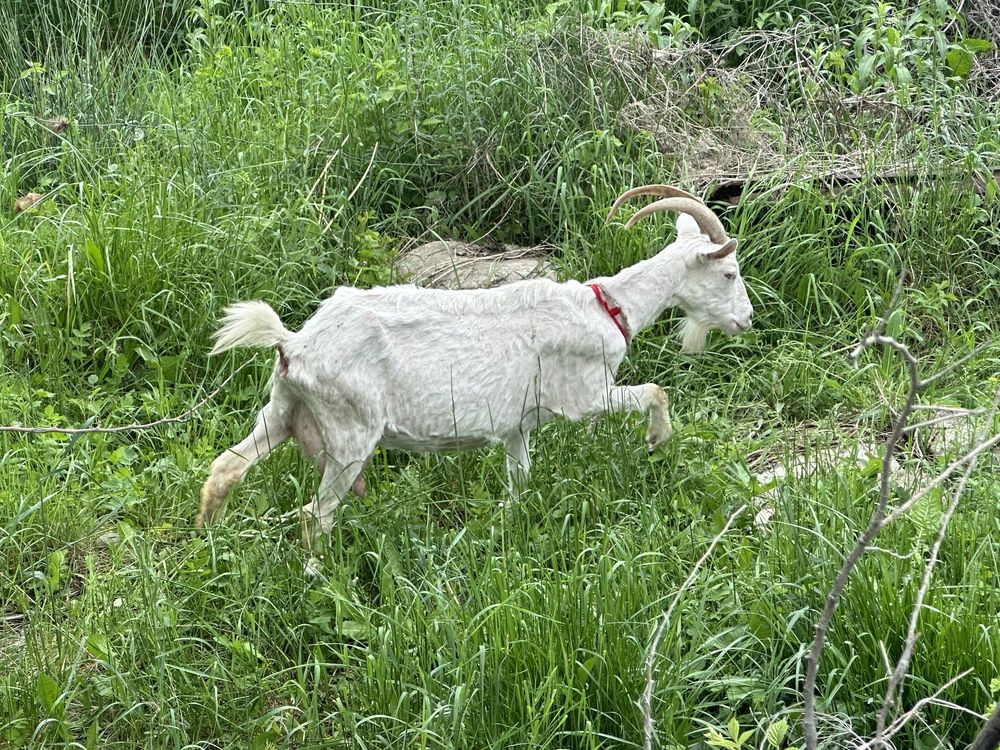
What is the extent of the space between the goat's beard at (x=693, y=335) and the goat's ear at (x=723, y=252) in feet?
1.09

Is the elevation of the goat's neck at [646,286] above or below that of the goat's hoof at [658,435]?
above

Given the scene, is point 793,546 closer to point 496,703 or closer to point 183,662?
point 496,703

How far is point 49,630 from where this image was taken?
389 cm

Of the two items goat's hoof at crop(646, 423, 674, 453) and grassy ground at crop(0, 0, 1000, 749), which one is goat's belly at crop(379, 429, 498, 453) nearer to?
grassy ground at crop(0, 0, 1000, 749)

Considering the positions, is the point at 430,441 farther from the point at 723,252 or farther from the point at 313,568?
the point at 723,252

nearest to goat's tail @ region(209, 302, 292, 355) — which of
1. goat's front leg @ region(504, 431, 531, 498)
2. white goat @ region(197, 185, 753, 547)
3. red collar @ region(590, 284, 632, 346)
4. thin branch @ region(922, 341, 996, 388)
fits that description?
white goat @ region(197, 185, 753, 547)

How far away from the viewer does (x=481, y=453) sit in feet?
17.1

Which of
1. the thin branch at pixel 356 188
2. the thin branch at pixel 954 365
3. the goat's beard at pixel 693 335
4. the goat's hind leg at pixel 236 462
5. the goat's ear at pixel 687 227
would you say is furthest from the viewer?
the thin branch at pixel 356 188

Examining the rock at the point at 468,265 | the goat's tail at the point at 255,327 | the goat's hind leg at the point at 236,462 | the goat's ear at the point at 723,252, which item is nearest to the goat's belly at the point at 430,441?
the goat's hind leg at the point at 236,462

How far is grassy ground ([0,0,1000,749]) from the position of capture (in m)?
3.55

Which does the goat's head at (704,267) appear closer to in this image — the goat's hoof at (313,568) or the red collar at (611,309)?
the red collar at (611,309)

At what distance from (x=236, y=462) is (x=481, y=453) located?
1.06 meters

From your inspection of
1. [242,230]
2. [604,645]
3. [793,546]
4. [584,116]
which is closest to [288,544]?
[604,645]

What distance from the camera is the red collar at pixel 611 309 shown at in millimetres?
5141
